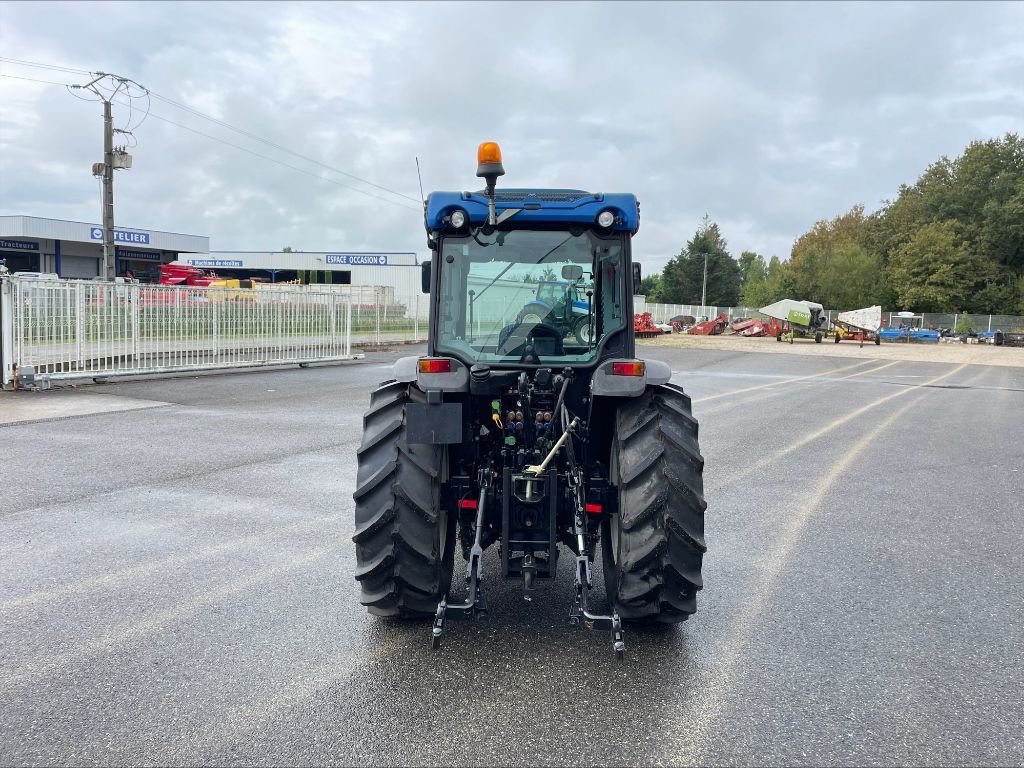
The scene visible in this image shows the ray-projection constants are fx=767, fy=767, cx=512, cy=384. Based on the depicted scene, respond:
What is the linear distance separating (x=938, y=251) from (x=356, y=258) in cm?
5251

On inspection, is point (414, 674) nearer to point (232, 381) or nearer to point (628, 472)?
point (628, 472)

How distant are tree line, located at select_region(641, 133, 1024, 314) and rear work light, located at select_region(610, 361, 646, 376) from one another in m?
56.5

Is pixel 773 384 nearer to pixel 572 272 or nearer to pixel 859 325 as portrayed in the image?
pixel 572 272

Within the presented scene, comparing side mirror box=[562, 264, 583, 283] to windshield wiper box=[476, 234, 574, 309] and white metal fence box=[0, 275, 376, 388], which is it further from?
white metal fence box=[0, 275, 376, 388]

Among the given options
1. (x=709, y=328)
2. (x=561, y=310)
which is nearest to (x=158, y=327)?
(x=561, y=310)

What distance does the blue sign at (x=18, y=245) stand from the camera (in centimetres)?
5575

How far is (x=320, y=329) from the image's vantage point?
72.9ft

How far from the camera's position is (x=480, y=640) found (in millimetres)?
4000

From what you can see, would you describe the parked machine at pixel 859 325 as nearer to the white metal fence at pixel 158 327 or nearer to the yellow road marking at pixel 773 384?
the yellow road marking at pixel 773 384

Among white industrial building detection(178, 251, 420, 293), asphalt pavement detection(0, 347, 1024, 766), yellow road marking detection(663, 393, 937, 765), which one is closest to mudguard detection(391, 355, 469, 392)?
asphalt pavement detection(0, 347, 1024, 766)

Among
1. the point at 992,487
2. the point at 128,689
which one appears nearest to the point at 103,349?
the point at 128,689

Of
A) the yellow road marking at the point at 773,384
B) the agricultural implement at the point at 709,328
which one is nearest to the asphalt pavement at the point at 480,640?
the yellow road marking at the point at 773,384

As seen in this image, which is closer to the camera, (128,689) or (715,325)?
(128,689)

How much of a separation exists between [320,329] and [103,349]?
24.3ft
